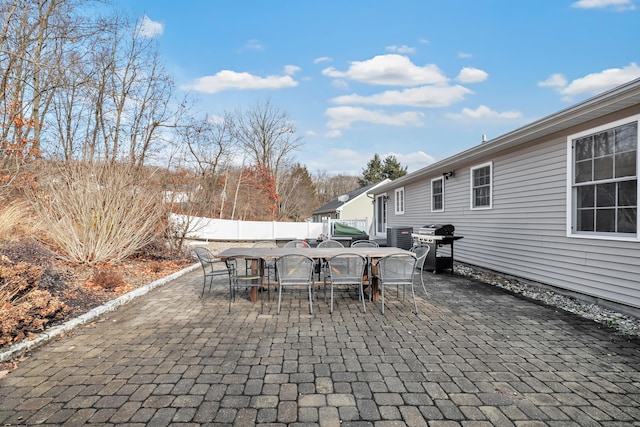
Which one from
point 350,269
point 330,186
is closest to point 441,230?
point 350,269

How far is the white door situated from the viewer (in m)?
15.3

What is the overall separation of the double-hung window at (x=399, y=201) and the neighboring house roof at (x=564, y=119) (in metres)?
4.78

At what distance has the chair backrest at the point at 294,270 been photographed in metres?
4.24

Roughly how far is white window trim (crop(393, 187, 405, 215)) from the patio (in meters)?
8.52

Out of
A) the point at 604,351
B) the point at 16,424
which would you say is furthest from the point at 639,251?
the point at 16,424

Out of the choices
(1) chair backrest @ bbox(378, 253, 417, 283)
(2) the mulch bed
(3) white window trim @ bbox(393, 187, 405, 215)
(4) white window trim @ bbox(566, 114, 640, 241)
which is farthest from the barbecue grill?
(2) the mulch bed

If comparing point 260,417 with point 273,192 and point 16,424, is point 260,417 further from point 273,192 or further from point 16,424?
point 273,192

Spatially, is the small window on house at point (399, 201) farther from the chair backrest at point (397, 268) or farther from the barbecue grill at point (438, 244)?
the chair backrest at point (397, 268)

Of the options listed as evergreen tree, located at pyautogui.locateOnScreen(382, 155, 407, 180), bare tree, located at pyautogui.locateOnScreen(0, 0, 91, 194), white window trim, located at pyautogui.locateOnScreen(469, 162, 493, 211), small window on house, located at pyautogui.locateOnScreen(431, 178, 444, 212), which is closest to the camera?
bare tree, located at pyautogui.locateOnScreen(0, 0, 91, 194)

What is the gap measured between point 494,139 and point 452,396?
5.38m

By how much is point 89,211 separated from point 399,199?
34.1 ft

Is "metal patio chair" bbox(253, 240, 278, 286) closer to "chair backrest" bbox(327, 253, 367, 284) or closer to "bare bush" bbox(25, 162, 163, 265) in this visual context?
"chair backrest" bbox(327, 253, 367, 284)

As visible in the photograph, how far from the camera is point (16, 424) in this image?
1.97m

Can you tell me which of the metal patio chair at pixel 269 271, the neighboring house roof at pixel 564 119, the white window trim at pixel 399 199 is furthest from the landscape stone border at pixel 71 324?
the white window trim at pixel 399 199
